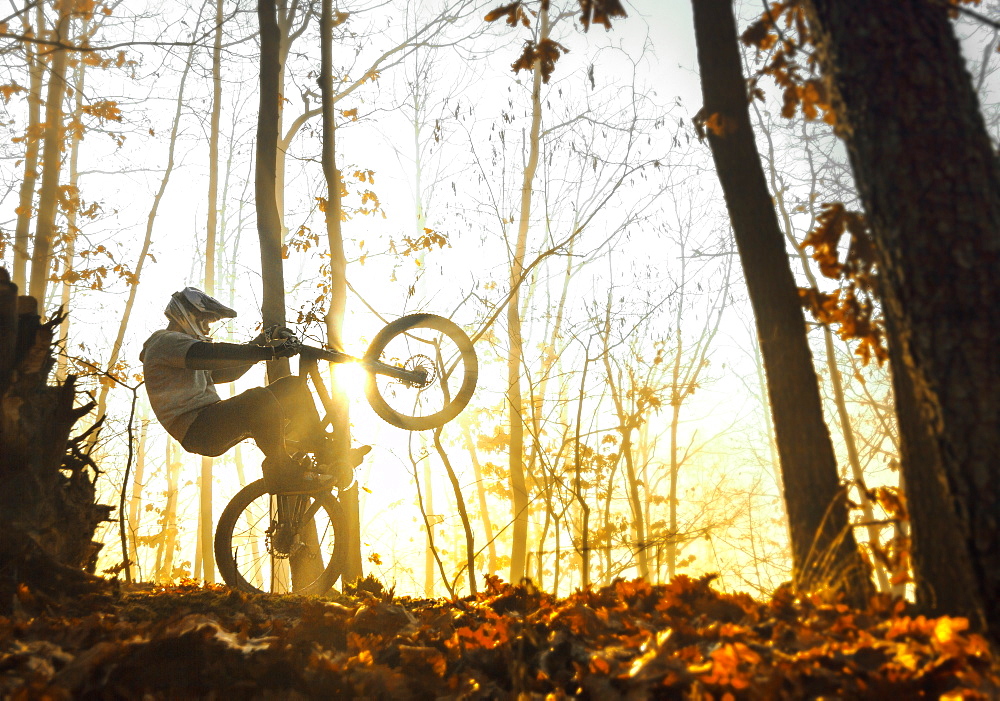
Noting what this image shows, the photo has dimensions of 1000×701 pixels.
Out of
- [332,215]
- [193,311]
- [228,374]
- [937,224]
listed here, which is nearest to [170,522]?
[332,215]

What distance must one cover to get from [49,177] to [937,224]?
13235 millimetres

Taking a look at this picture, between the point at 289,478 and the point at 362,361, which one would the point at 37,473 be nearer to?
the point at 289,478

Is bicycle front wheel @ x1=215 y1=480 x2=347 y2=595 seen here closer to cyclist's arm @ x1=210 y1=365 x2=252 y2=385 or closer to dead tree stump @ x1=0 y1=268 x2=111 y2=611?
cyclist's arm @ x1=210 y1=365 x2=252 y2=385

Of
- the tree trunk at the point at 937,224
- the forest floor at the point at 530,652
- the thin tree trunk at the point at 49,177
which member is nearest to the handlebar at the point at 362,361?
the forest floor at the point at 530,652

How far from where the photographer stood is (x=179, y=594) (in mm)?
3436

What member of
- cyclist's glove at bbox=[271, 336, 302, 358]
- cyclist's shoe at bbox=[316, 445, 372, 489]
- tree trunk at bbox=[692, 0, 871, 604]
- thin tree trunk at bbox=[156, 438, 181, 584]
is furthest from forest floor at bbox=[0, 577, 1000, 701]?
thin tree trunk at bbox=[156, 438, 181, 584]

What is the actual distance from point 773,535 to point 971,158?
28607 mm

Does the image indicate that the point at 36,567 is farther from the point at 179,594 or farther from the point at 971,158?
the point at 971,158

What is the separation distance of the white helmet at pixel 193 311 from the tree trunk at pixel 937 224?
4397mm

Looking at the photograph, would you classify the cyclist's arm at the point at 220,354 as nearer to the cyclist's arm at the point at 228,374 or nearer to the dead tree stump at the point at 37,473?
the cyclist's arm at the point at 228,374

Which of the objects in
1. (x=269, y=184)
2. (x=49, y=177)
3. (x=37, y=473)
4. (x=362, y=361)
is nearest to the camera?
(x=37, y=473)

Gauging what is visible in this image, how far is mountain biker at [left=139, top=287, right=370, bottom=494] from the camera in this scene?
4469mm

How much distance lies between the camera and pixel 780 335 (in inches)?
97.6

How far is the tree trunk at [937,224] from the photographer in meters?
1.60
